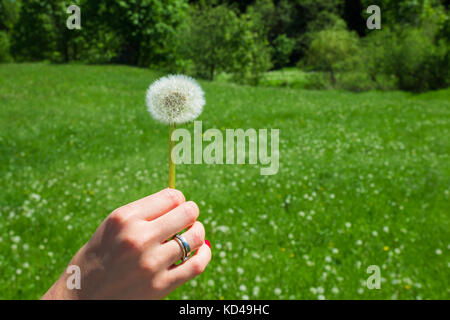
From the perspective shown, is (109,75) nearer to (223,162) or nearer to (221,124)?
(221,124)

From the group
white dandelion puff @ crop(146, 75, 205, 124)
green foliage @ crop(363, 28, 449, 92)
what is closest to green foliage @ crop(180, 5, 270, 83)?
green foliage @ crop(363, 28, 449, 92)

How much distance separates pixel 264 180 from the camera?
5984mm

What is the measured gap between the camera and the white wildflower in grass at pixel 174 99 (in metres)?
1.07

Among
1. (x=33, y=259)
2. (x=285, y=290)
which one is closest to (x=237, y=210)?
(x=285, y=290)

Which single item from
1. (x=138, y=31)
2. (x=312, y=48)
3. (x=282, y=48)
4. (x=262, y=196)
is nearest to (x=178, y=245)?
(x=138, y=31)

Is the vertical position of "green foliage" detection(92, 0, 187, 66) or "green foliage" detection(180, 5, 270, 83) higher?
"green foliage" detection(180, 5, 270, 83)

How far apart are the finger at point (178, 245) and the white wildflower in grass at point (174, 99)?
383mm

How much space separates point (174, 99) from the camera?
3.61 ft

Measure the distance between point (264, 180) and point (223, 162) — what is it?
115 cm

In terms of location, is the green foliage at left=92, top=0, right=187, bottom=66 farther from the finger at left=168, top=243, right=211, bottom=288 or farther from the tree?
the tree

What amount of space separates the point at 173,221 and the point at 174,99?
0.40 metres

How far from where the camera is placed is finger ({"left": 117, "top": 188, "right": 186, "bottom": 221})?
3.45ft

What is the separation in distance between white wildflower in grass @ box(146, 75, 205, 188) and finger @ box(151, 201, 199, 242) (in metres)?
0.29

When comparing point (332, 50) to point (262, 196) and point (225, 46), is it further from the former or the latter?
point (262, 196)
